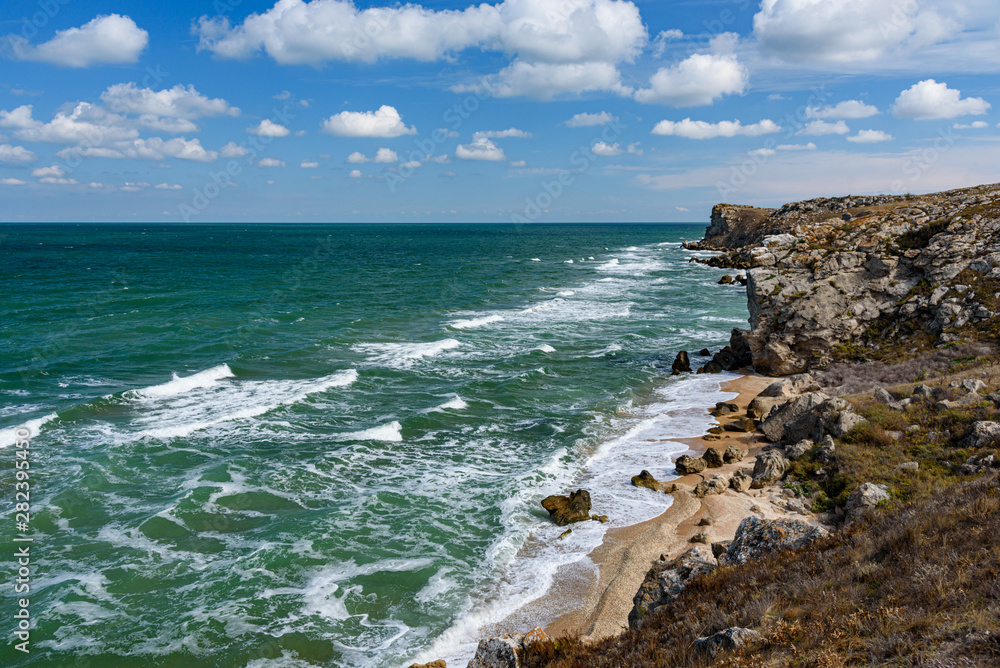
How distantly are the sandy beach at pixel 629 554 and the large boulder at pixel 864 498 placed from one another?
1708 mm

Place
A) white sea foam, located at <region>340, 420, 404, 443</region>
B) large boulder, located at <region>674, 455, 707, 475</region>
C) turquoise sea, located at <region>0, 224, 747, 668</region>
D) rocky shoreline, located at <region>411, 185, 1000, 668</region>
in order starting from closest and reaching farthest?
rocky shoreline, located at <region>411, 185, 1000, 668</region> < turquoise sea, located at <region>0, 224, 747, 668</region> < large boulder, located at <region>674, 455, 707, 475</region> < white sea foam, located at <region>340, 420, 404, 443</region>

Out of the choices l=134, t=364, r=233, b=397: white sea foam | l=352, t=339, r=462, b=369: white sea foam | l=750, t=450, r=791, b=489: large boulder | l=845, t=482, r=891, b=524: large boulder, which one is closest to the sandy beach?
l=750, t=450, r=791, b=489: large boulder

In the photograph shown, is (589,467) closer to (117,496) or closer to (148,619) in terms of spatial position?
(148,619)

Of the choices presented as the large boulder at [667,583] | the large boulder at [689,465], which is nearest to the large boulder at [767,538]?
the large boulder at [667,583]

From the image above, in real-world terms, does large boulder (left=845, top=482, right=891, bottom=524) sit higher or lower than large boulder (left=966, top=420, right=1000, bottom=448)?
lower

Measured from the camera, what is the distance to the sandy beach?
39.2 feet

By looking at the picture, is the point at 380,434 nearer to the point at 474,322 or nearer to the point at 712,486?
the point at 712,486

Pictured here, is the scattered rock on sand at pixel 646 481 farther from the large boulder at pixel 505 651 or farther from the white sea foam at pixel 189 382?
the white sea foam at pixel 189 382

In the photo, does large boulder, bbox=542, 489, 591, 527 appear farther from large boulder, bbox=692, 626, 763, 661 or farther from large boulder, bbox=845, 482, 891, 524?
large boulder, bbox=692, 626, 763, 661

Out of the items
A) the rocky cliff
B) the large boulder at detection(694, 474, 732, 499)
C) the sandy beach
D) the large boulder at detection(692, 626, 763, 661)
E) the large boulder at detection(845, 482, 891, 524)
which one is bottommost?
the sandy beach

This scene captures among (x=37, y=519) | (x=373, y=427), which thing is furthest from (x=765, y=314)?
(x=37, y=519)

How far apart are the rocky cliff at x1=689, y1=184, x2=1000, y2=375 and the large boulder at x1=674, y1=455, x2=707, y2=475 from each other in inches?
470

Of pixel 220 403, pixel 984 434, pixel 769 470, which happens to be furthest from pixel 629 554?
pixel 220 403

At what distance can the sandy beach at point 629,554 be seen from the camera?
1195 cm
